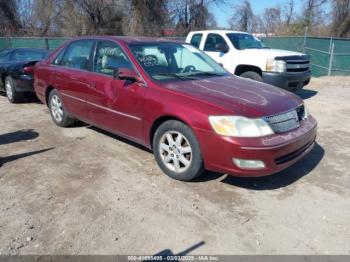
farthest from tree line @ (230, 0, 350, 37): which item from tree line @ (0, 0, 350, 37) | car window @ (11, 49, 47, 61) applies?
car window @ (11, 49, 47, 61)

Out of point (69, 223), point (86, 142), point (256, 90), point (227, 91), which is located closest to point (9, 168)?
point (86, 142)

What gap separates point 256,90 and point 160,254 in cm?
249

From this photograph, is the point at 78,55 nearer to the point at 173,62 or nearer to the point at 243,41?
the point at 173,62

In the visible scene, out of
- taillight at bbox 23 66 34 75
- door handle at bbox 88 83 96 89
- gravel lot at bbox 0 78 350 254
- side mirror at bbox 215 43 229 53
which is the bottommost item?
gravel lot at bbox 0 78 350 254

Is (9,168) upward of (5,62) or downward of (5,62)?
downward

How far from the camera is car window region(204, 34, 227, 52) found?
32.3 ft

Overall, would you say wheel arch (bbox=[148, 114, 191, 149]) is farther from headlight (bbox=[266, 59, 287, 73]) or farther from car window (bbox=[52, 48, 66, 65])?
headlight (bbox=[266, 59, 287, 73])

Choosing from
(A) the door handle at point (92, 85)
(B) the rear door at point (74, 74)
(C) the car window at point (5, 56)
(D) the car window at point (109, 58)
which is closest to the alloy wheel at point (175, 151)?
(D) the car window at point (109, 58)

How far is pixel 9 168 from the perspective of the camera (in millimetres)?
4617

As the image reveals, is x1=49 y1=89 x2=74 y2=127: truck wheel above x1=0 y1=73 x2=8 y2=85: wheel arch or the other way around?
the other way around

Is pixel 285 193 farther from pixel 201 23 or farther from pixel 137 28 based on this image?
pixel 201 23

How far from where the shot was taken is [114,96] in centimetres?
476

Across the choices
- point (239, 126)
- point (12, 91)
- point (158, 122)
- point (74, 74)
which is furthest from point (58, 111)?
point (239, 126)

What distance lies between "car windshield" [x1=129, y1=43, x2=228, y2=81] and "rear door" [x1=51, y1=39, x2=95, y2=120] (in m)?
0.99
